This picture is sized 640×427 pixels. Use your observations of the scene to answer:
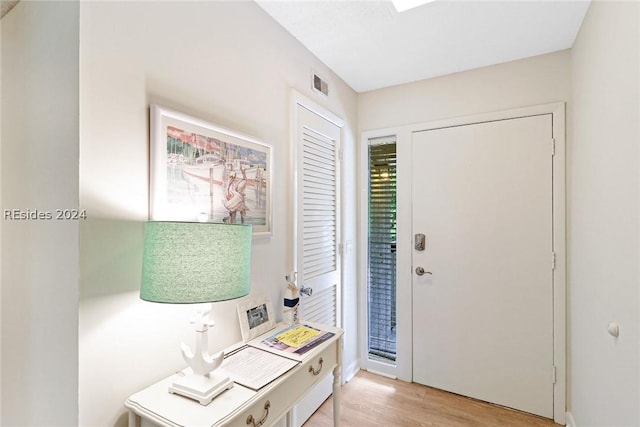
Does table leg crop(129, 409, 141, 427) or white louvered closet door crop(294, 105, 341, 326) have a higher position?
white louvered closet door crop(294, 105, 341, 326)

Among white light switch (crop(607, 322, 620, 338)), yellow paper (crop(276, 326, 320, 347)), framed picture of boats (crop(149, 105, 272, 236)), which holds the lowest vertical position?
yellow paper (crop(276, 326, 320, 347))

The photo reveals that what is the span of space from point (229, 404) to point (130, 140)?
92 centimetres

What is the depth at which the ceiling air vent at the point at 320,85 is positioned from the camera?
2146mm

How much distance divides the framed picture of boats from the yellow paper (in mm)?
510

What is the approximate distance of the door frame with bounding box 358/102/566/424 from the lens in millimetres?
2033

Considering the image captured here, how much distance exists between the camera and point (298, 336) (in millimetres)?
1562

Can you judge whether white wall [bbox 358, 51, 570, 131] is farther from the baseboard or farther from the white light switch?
the baseboard

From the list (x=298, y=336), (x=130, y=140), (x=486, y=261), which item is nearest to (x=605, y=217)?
(x=486, y=261)

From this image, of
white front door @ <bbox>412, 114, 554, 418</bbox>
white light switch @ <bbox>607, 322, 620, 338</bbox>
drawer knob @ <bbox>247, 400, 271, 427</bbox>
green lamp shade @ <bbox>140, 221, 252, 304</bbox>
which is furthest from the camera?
white front door @ <bbox>412, 114, 554, 418</bbox>

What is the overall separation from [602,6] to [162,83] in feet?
6.16

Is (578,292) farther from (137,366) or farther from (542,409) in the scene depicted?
(137,366)

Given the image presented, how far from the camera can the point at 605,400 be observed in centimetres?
138

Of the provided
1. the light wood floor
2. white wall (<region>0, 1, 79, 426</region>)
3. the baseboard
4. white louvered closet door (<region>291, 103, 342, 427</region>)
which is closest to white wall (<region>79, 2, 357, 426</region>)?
white wall (<region>0, 1, 79, 426</region>)

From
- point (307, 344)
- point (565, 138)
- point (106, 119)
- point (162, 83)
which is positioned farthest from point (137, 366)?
point (565, 138)
